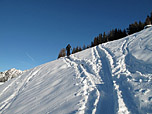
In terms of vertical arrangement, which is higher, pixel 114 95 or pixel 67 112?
pixel 114 95

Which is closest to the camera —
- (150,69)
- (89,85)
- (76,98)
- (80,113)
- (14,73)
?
(80,113)

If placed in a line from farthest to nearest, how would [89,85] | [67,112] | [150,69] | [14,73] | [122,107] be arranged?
[14,73], [89,85], [150,69], [67,112], [122,107]

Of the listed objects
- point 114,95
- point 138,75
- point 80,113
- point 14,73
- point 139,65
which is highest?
point 14,73

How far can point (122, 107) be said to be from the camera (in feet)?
13.3

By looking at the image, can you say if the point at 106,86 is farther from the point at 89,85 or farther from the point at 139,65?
the point at 139,65

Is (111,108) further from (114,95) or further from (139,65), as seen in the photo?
(139,65)

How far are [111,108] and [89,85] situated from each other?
2367 mm

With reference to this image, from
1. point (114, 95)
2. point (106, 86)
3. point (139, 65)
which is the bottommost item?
point (114, 95)

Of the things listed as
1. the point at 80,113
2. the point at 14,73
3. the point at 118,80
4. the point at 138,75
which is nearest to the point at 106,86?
the point at 118,80

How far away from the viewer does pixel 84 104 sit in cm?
485

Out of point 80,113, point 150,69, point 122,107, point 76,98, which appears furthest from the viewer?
point 150,69

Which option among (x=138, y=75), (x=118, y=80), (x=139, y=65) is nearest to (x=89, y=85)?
(x=118, y=80)

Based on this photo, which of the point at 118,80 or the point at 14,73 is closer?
the point at 118,80

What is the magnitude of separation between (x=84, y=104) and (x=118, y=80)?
2.48m
